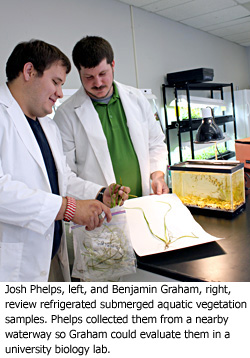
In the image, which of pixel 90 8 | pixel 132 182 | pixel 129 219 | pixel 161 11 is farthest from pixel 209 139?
pixel 161 11

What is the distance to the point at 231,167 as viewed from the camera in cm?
139

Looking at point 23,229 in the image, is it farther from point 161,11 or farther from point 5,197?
point 161,11

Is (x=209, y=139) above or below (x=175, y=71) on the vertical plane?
below

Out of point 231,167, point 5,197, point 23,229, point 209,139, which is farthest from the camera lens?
point 209,139

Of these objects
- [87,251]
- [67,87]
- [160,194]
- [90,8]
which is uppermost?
[90,8]

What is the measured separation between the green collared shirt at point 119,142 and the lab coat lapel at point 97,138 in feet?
0.18

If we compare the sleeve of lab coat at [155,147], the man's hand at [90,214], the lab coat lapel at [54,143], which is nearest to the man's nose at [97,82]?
the lab coat lapel at [54,143]

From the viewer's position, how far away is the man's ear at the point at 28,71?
1215 millimetres

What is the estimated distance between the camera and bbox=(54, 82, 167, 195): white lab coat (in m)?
1.72

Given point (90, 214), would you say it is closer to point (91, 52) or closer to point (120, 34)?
point (91, 52)

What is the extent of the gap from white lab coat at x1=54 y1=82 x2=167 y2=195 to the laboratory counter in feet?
2.19

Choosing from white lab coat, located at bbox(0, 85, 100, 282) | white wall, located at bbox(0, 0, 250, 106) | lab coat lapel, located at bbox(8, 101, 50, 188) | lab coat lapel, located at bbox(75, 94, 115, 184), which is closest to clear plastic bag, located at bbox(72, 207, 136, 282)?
white lab coat, located at bbox(0, 85, 100, 282)

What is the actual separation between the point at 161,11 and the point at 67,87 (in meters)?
1.76

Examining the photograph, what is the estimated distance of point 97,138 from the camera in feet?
5.66
